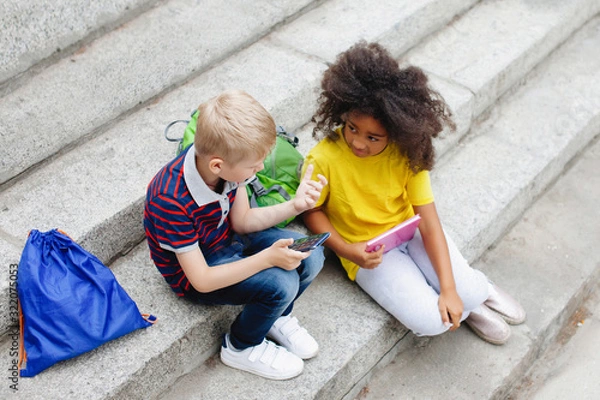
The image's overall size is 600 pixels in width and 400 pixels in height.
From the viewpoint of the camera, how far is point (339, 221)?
9.12ft

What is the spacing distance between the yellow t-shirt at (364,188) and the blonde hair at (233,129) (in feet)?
1.75

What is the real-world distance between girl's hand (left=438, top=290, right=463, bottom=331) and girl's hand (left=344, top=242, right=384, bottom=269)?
11.8 inches

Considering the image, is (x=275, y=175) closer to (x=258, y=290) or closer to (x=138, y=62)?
(x=258, y=290)

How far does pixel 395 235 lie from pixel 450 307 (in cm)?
35

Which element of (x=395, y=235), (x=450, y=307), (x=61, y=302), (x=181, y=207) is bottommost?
(x=450, y=307)

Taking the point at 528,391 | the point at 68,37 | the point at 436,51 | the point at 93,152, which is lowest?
the point at 528,391

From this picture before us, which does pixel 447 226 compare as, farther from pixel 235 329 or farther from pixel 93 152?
pixel 93 152

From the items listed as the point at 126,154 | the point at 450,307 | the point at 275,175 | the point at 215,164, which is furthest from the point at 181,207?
the point at 450,307

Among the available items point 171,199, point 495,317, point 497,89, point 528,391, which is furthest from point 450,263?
point 497,89

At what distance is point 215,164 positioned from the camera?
2145 mm

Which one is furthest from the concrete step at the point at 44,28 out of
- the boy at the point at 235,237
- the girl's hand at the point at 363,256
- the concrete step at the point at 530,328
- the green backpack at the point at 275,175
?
the concrete step at the point at 530,328

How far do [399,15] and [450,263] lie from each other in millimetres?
1724

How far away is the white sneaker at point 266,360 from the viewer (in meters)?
2.52

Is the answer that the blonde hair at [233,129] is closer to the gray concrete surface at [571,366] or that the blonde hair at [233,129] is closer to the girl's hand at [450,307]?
the girl's hand at [450,307]
